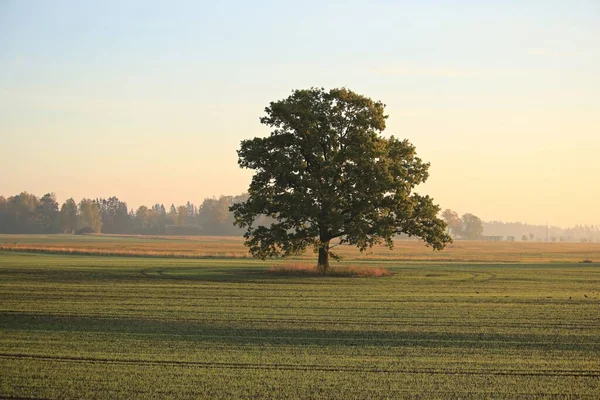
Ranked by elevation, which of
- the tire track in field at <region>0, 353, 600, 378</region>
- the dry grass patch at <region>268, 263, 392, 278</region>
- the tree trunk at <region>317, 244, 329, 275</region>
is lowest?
the tire track in field at <region>0, 353, 600, 378</region>

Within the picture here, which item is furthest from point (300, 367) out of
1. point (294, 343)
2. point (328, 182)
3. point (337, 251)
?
point (337, 251)

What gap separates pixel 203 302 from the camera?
29734 millimetres

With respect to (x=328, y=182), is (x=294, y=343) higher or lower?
lower

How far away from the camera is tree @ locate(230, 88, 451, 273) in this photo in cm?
4922

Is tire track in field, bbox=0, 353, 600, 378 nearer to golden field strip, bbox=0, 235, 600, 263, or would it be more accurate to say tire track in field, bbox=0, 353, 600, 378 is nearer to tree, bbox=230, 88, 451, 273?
tree, bbox=230, 88, 451, 273

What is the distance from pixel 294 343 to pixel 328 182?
103 feet

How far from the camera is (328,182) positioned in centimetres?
5003

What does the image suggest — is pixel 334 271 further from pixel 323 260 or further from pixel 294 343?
pixel 294 343

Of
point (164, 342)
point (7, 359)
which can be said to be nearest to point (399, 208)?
point (164, 342)

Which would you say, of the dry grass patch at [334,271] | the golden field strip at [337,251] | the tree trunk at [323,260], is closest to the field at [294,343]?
the dry grass patch at [334,271]

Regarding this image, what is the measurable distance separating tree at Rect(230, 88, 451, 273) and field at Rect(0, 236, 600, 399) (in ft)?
43.9

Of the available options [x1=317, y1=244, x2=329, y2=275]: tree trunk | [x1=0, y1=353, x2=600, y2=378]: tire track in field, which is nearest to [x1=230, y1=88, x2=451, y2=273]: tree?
[x1=317, y1=244, x2=329, y2=275]: tree trunk

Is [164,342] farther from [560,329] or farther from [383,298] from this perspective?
[383,298]

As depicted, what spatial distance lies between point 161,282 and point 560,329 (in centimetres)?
2385
